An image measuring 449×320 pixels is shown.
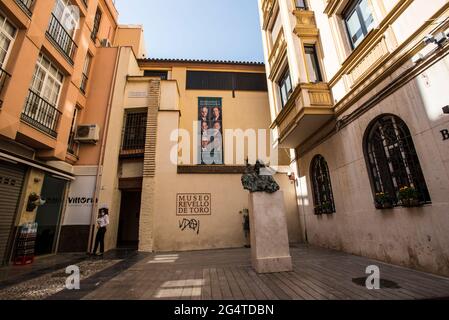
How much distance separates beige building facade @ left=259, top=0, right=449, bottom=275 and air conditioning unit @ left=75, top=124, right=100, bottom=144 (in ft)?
28.6

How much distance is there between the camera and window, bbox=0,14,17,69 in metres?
6.11

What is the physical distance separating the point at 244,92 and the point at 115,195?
32.3 ft

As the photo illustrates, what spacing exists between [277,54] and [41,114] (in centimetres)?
1019

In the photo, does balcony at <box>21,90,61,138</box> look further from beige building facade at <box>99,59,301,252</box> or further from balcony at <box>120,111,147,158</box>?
balcony at <box>120,111,147,158</box>

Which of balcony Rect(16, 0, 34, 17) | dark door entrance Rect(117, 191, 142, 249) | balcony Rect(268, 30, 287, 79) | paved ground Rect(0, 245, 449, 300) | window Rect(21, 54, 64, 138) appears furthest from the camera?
dark door entrance Rect(117, 191, 142, 249)

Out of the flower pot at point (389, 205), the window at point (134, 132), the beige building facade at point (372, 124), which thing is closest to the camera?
the beige building facade at point (372, 124)

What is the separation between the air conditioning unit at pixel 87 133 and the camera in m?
9.82

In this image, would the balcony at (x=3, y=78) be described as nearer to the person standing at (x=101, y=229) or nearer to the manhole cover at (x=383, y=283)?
the person standing at (x=101, y=229)

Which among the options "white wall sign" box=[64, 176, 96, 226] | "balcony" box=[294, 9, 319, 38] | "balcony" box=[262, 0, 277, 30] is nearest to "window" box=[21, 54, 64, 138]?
"white wall sign" box=[64, 176, 96, 226]

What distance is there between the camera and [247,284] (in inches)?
157

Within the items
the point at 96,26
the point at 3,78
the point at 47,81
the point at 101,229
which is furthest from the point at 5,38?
the point at 96,26

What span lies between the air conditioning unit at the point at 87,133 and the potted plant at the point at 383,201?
11.2 meters

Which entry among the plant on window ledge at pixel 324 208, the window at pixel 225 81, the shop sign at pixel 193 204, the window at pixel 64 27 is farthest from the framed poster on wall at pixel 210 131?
the window at pixel 64 27

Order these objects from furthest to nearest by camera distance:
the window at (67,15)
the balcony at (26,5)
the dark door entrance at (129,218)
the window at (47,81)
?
1. the dark door entrance at (129,218)
2. the window at (67,15)
3. the window at (47,81)
4. the balcony at (26,5)
